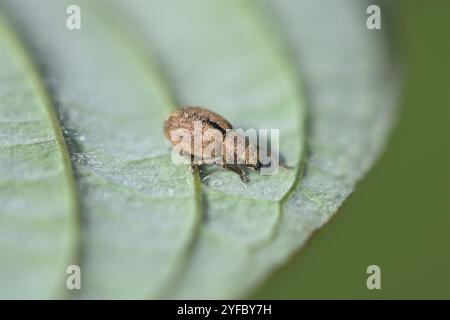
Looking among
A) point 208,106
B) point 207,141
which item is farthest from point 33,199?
point 208,106

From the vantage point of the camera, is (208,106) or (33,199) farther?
(208,106)

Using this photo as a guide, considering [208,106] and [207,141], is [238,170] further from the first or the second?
[208,106]

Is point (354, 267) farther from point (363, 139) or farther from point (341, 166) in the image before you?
point (363, 139)

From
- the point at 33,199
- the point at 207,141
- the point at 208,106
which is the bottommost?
the point at 33,199

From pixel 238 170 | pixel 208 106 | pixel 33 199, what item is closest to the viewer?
pixel 33 199

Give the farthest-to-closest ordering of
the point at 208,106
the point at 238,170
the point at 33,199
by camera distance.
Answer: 1. the point at 208,106
2. the point at 238,170
3. the point at 33,199

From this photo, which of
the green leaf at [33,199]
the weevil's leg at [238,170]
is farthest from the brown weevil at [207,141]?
the green leaf at [33,199]

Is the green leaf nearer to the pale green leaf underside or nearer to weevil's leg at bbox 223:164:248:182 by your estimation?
the pale green leaf underside
